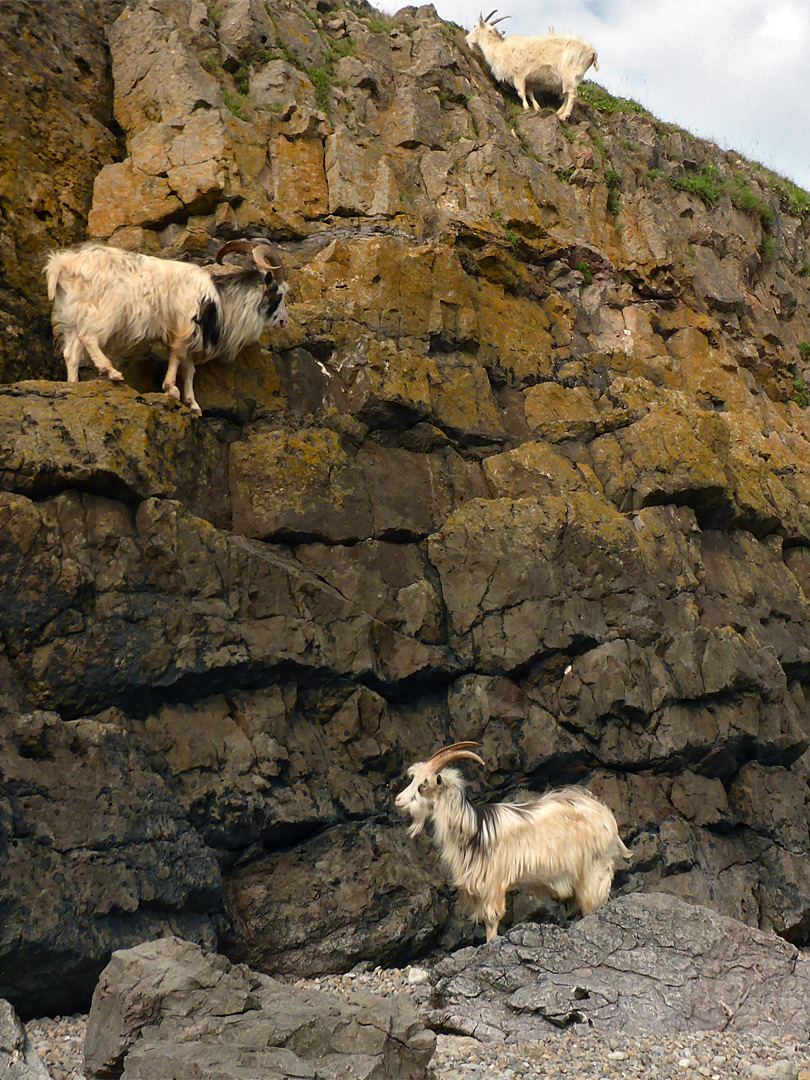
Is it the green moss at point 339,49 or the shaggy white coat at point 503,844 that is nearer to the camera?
the shaggy white coat at point 503,844

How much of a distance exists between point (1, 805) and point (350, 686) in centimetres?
320

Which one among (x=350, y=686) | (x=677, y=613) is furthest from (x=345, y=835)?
(x=677, y=613)

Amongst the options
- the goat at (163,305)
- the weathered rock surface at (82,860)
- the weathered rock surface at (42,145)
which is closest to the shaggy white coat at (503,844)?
the weathered rock surface at (82,860)

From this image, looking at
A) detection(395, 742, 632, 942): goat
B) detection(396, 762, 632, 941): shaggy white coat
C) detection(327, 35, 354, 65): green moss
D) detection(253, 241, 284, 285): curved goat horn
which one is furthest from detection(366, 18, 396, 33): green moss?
detection(396, 762, 632, 941): shaggy white coat

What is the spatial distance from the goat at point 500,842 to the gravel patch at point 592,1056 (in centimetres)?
170

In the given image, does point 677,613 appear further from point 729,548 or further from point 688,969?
point 688,969

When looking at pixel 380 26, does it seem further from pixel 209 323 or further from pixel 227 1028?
pixel 227 1028

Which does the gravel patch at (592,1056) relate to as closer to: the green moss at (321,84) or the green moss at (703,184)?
the green moss at (321,84)

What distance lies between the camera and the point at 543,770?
8.91 meters

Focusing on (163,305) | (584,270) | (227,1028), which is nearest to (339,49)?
(584,270)

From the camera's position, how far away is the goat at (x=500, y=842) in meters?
7.73

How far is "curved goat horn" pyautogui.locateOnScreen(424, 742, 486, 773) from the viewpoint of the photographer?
7833 millimetres

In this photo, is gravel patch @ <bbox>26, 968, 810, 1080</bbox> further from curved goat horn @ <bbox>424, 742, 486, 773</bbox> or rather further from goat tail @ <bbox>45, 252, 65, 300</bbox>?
goat tail @ <bbox>45, 252, 65, 300</bbox>

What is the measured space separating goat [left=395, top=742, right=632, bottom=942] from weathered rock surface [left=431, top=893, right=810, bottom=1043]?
0.52m
